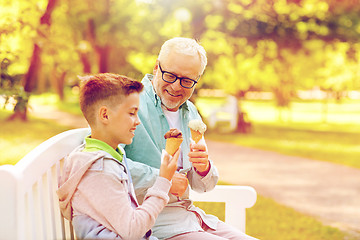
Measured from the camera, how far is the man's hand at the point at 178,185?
2.27 meters

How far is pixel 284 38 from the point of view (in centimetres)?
1491

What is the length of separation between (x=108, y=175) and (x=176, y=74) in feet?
2.73

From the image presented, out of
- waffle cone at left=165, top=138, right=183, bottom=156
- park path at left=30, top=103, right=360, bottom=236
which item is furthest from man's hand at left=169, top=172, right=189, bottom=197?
park path at left=30, top=103, right=360, bottom=236

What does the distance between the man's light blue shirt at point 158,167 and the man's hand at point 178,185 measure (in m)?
0.10

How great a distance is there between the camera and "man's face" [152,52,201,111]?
7.85 feet

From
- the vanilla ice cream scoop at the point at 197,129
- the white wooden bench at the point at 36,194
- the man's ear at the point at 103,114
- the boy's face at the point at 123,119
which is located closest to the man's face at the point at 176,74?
the vanilla ice cream scoop at the point at 197,129

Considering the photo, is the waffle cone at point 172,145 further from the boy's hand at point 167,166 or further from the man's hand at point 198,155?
the man's hand at point 198,155

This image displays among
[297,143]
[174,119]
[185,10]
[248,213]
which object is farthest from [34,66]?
[174,119]

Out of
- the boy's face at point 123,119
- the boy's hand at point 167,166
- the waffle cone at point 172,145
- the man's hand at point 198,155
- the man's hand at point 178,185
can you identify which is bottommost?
the man's hand at point 178,185

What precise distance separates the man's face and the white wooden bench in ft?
1.46

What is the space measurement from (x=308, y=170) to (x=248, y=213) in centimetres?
357

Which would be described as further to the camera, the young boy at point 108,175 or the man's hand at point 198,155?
the man's hand at point 198,155

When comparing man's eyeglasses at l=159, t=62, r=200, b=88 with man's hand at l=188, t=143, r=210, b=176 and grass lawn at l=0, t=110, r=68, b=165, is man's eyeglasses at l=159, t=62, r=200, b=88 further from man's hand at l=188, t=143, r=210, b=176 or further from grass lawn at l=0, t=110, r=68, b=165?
grass lawn at l=0, t=110, r=68, b=165

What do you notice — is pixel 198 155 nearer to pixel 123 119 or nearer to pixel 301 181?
pixel 123 119
